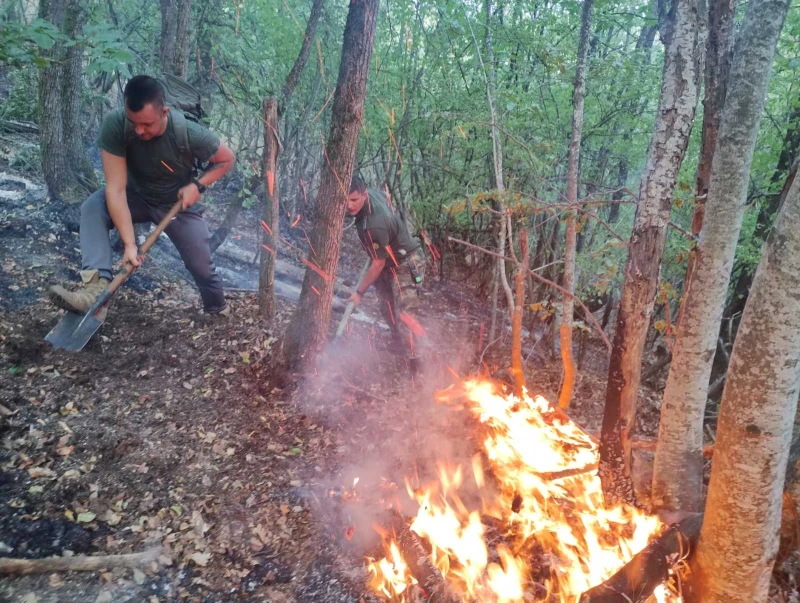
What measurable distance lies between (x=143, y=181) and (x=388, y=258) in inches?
102

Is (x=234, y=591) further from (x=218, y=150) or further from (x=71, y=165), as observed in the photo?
(x=71, y=165)

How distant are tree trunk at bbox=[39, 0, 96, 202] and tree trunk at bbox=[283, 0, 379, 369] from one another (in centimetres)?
393

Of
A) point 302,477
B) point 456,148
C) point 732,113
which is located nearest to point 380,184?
point 456,148

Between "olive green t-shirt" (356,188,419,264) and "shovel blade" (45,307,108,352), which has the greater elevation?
"olive green t-shirt" (356,188,419,264)

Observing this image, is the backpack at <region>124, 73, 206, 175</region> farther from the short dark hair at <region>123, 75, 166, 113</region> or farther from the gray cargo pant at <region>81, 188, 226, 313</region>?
the gray cargo pant at <region>81, 188, 226, 313</region>

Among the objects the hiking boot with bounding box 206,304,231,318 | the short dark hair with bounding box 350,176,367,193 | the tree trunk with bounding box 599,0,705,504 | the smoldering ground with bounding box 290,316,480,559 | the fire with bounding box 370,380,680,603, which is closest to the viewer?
the fire with bounding box 370,380,680,603

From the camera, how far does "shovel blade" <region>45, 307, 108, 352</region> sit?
14.2 ft

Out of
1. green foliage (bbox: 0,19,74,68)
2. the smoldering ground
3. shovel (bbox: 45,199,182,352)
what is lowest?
the smoldering ground

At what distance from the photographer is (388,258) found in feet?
19.0

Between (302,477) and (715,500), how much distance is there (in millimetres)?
2826

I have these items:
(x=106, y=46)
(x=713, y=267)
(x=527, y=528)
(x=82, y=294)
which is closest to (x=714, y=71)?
(x=713, y=267)

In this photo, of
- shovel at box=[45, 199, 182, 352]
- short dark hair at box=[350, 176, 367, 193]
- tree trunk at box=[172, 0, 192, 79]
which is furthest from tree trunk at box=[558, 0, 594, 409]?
tree trunk at box=[172, 0, 192, 79]

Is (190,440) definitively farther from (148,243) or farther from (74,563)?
(148,243)

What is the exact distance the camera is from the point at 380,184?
33.3 feet
